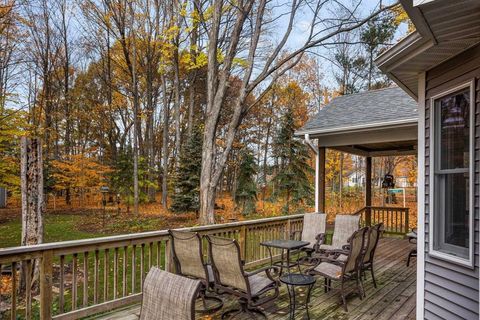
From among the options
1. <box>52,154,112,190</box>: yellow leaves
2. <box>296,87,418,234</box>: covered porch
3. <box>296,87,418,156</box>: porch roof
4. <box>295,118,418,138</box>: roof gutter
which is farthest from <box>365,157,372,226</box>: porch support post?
<box>52,154,112,190</box>: yellow leaves

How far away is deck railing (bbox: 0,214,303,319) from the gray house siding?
9.44 ft

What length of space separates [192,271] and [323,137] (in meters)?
5.05

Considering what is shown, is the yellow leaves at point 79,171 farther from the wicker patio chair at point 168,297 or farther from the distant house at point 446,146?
the distant house at point 446,146

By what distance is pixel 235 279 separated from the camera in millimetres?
3525

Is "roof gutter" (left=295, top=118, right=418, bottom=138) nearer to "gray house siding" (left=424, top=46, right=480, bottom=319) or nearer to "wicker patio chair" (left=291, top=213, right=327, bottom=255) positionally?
"wicker patio chair" (left=291, top=213, right=327, bottom=255)

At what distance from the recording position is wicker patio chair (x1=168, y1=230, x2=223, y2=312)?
387cm

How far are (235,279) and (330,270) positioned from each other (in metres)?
1.55

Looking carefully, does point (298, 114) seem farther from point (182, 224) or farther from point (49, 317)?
Result: point (49, 317)

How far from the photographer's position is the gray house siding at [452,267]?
2596 millimetres

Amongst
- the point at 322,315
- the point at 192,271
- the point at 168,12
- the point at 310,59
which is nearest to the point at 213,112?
the point at 192,271

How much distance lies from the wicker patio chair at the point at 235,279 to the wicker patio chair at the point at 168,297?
4.06 feet

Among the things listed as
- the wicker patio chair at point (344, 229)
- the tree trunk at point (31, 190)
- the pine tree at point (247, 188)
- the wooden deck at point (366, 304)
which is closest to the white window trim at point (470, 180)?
the wooden deck at point (366, 304)

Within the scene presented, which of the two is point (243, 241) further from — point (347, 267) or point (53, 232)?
point (53, 232)

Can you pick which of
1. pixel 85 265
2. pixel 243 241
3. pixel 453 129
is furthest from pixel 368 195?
pixel 85 265
